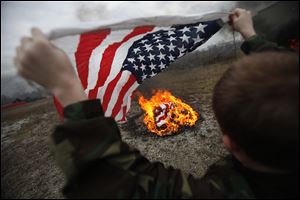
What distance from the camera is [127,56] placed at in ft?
8.62

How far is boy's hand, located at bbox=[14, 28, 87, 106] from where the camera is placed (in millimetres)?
940

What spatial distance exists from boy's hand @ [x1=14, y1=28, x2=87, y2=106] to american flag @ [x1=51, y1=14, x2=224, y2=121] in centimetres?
113

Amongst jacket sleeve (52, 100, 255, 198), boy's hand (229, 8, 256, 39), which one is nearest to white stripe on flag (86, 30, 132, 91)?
boy's hand (229, 8, 256, 39)

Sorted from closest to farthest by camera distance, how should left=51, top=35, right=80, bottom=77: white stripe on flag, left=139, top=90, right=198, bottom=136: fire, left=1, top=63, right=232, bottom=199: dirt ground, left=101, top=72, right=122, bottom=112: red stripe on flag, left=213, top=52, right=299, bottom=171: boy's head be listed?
left=213, top=52, right=299, bottom=171: boy's head, left=51, top=35, right=80, bottom=77: white stripe on flag, left=101, top=72, right=122, bottom=112: red stripe on flag, left=1, top=63, right=232, bottom=199: dirt ground, left=139, top=90, right=198, bottom=136: fire

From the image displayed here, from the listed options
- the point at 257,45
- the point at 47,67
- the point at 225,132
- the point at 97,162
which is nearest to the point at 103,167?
the point at 97,162

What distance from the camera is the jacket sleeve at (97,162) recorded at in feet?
3.17

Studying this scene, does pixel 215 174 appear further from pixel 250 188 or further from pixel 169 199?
pixel 169 199

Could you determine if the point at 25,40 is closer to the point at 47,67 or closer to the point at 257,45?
the point at 47,67

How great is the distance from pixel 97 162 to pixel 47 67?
490mm

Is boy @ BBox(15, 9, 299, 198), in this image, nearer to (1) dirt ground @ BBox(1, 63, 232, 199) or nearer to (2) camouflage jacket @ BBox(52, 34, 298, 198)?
(2) camouflage jacket @ BBox(52, 34, 298, 198)

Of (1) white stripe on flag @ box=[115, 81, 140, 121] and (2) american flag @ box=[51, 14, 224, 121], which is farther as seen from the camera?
(1) white stripe on flag @ box=[115, 81, 140, 121]

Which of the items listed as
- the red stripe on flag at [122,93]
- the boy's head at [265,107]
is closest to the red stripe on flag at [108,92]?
the red stripe on flag at [122,93]

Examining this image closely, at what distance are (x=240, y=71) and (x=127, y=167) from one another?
2.32 feet

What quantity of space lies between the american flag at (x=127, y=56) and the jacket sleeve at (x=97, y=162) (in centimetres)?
123
